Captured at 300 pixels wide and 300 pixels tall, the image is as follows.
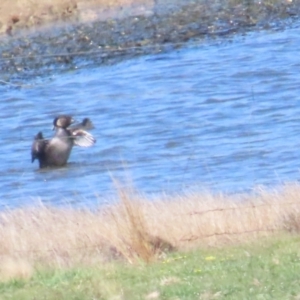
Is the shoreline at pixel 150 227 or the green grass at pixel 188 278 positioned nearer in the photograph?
the green grass at pixel 188 278

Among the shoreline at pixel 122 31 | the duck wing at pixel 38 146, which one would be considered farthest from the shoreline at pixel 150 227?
the shoreline at pixel 122 31

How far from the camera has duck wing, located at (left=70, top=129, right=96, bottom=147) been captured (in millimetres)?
18188

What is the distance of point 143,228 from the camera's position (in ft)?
28.6

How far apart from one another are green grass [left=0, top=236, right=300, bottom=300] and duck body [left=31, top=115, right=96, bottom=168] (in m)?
9.73

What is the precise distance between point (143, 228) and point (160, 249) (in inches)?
8.9

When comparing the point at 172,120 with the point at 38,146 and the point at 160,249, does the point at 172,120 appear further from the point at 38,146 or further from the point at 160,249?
the point at 160,249

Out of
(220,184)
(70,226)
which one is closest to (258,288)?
(70,226)

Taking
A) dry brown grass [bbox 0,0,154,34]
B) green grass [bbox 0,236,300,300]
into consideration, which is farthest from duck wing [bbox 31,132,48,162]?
dry brown grass [bbox 0,0,154,34]

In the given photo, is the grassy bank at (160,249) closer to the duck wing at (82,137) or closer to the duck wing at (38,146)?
the duck wing at (82,137)

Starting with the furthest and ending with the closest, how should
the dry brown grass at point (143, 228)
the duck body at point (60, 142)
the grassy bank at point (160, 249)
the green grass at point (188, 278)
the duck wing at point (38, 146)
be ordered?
1. the duck wing at point (38, 146)
2. the duck body at point (60, 142)
3. the dry brown grass at point (143, 228)
4. the grassy bank at point (160, 249)
5. the green grass at point (188, 278)

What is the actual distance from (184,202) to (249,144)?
9.16 meters

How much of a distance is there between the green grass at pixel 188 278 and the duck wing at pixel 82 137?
9778 mm

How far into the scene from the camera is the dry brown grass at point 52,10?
3100 centimetres

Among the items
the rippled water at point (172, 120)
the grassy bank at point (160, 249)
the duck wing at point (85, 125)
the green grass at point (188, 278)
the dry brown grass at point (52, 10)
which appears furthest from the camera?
the dry brown grass at point (52, 10)
